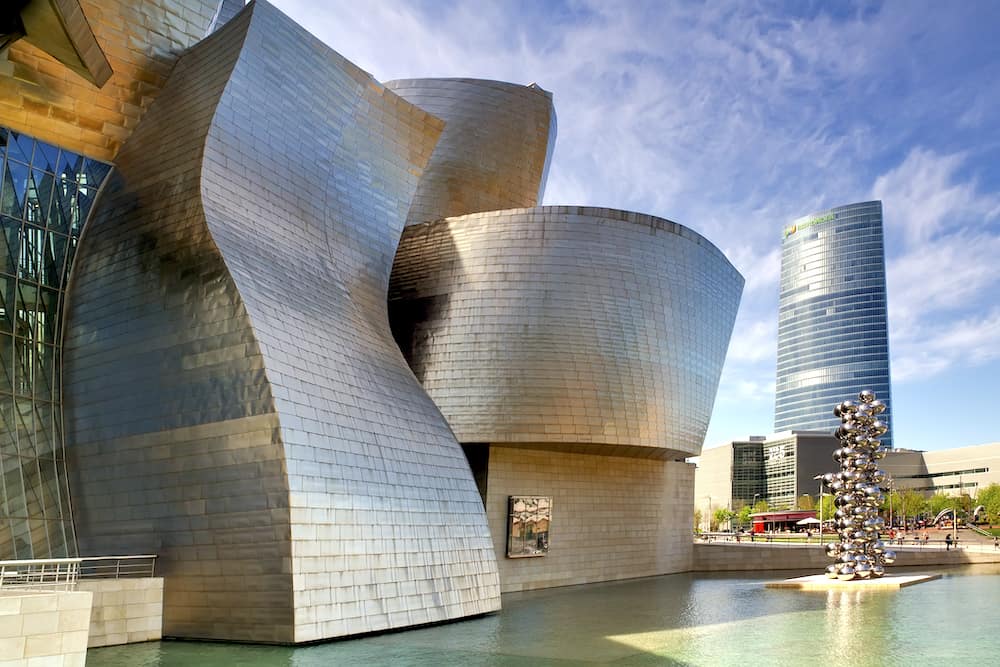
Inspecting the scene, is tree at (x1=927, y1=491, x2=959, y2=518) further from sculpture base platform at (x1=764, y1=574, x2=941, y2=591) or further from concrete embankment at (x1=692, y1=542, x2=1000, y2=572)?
sculpture base platform at (x1=764, y1=574, x2=941, y2=591)

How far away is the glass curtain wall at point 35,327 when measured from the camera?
640 inches

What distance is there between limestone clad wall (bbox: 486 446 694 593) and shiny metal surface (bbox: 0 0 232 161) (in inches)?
521

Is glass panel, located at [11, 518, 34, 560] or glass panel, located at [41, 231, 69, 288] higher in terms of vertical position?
glass panel, located at [41, 231, 69, 288]

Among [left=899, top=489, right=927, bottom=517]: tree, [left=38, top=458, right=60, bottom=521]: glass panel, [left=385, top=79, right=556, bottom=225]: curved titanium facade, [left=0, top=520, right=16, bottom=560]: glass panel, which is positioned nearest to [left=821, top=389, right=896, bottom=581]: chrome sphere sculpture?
[left=385, top=79, right=556, bottom=225]: curved titanium facade

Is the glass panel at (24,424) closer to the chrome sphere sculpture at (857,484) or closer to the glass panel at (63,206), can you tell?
the glass panel at (63,206)

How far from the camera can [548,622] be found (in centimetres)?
1684

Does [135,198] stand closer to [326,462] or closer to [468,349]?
[326,462]

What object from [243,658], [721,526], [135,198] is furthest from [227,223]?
[721,526]

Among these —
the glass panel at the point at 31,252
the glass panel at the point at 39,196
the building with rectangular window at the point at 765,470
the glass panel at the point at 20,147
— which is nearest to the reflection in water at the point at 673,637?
the glass panel at the point at 31,252

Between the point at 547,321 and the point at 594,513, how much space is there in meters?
7.71

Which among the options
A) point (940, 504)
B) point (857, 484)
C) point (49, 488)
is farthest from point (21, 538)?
point (940, 504)

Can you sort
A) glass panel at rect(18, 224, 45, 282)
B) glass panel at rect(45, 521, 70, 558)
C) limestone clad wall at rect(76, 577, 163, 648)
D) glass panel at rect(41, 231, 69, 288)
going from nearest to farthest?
1. limestone clad wall at rect(76, 577, 163, 648)
2. glass panel at rect(45, 521, 70, 558)
3. glass panel at rect(18, 224, 45, 282)
4. glass panel at rect(41, 231, 69, 288)

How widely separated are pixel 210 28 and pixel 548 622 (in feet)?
53.5

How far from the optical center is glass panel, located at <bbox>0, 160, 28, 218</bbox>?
17.4 metres
